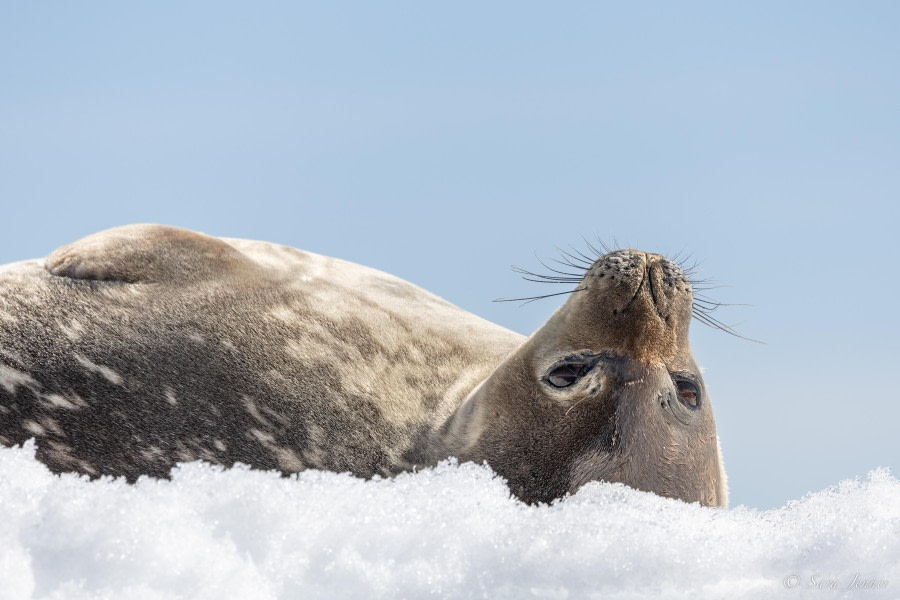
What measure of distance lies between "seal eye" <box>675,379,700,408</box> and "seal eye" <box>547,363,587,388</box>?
1.83ft

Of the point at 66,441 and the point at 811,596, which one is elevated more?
the point at 811,596

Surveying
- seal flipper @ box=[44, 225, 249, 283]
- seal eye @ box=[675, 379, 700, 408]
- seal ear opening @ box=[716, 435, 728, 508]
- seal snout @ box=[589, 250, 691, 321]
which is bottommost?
seal ear opening @ box=[716, 435, 728, 508]

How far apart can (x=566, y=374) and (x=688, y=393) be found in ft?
2.31

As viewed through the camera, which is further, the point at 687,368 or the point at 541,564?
the point at 687,368

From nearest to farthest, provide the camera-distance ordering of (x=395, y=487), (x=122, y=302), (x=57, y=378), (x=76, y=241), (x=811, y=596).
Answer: (x=811, y=596) < (x=395, y=487) < (x=57, y=378) < (x=122, y=302) < (x=76, y=241)

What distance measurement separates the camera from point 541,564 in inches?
149

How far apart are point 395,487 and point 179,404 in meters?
1.71

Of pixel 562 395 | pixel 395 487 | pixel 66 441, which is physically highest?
pixel 562 395

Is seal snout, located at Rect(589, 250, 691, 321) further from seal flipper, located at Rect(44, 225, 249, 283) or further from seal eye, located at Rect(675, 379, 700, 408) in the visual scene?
seal flipper, located at Rect(44, 225, 249, 283)

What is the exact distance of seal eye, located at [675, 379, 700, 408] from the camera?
18.3 feet

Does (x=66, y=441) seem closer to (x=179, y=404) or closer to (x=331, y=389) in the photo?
(x=179, y=404)

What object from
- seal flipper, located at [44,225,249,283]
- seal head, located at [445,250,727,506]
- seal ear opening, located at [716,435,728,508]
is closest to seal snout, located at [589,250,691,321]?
seal head, located at [445,250,727,506]

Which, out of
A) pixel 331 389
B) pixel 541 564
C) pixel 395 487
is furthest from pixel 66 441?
pixel 541 564

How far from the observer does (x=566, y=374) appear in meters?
5.43
